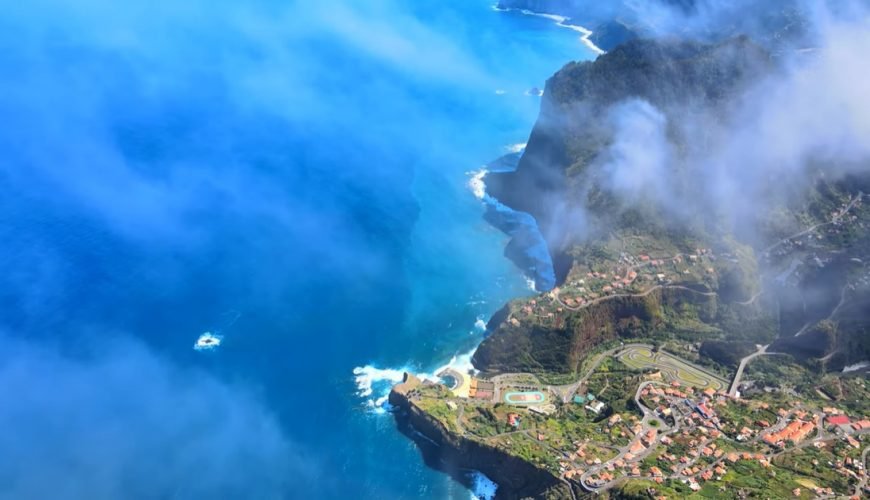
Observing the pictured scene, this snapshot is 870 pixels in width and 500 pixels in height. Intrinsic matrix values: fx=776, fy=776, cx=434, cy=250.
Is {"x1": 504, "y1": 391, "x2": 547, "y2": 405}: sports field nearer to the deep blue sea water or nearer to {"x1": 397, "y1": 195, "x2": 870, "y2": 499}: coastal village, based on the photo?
{"x1": 397, "y1": 195, "x2": 870, "y2": 499}: coastal village

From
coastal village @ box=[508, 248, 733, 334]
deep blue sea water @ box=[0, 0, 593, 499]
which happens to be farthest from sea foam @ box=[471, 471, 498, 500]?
coastal village @ box=[508, 248, 733, 334]

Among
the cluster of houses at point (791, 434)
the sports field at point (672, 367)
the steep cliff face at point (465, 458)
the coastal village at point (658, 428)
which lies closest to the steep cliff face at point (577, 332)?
the coastal village at point (658, 428)

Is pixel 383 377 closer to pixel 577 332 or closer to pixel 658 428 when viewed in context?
pixel 577 332

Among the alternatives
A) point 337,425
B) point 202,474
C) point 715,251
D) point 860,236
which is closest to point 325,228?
point 337,425

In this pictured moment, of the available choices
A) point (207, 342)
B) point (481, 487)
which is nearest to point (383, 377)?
point (481, 487)

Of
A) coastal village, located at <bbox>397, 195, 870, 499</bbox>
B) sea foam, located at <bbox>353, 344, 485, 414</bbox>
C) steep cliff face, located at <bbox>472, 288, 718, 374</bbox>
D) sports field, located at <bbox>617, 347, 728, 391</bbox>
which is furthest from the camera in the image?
steep cliff face, located at <bbox>472, 288, 718, 374</bbox>

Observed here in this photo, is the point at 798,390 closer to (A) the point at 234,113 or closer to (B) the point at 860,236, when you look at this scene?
(B) the point at 860,236
